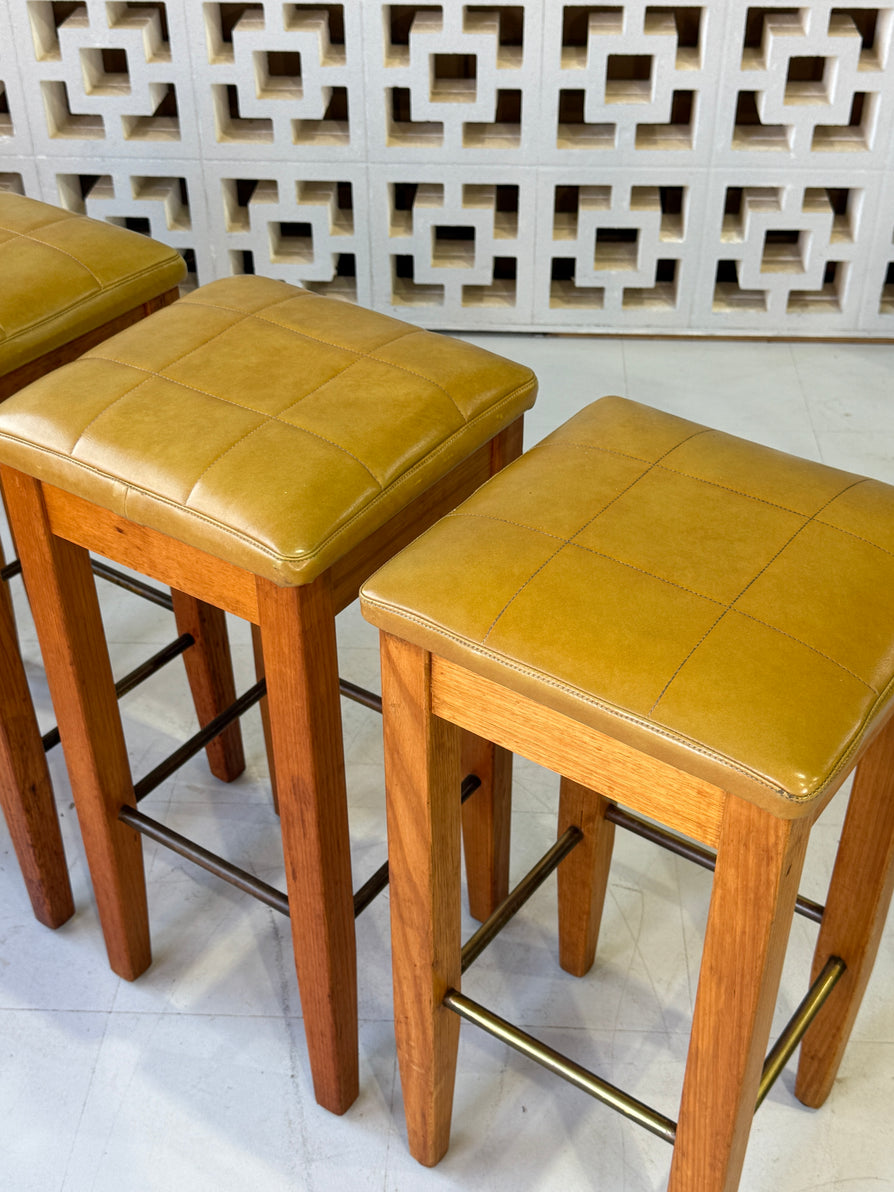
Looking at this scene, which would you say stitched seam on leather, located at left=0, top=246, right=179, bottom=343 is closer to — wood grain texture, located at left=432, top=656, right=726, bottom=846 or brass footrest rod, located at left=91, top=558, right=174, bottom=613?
brass footrest rod, located at left=91, top=558, right=174, bottom=613

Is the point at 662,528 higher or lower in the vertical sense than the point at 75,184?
higher

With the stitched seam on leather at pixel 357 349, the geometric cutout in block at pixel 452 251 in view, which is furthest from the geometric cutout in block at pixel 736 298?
the stitched seam on leather at pixel 357 349

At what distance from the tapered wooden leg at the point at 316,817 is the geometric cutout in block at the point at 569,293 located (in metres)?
1.93

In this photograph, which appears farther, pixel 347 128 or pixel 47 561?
pixel 347 128

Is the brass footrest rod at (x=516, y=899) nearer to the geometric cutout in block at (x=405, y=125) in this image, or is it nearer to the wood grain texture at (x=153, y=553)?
the wood grain texture at (x=153, y=553)

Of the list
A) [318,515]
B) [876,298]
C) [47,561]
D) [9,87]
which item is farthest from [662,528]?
[9,87]

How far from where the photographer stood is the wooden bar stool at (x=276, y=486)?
3.92 feet

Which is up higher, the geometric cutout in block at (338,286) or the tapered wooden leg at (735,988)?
the tapered wooden leg at (735,988)

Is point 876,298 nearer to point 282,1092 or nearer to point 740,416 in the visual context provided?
point 740,416

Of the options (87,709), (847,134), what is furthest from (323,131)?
(87,709)

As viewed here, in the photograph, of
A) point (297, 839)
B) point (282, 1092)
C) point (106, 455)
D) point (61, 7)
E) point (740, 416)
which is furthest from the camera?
point (61, 7)

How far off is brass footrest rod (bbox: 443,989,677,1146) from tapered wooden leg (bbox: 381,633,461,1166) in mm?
37

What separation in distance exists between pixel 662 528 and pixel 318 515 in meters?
0.30

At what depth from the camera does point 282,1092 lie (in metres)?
1.60
